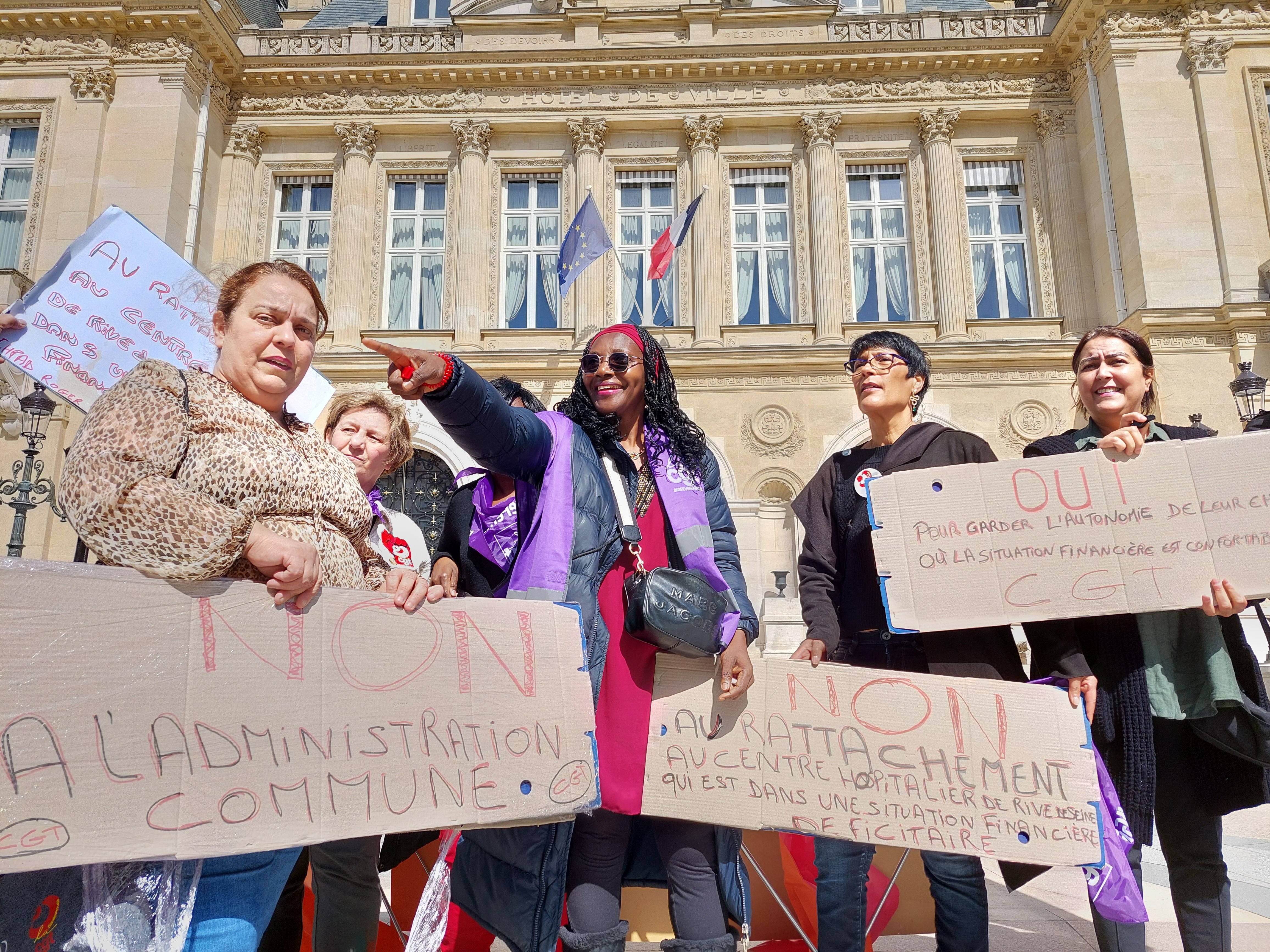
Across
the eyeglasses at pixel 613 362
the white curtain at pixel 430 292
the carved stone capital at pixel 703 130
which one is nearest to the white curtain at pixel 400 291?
the white curtain at pixel 430 292

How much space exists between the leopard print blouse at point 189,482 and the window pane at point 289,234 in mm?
15976

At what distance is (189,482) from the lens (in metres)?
1.62

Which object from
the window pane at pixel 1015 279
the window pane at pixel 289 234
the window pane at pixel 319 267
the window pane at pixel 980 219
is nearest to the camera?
the window pane at pixel 1015 279

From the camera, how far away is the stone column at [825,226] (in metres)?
14.9

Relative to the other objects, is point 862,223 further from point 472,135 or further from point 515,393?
point 515,393

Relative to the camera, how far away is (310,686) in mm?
1723

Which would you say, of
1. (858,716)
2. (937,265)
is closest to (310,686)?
(858,716)

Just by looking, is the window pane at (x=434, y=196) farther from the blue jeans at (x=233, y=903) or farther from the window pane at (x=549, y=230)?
the blue jeans at (x=233, y=903)

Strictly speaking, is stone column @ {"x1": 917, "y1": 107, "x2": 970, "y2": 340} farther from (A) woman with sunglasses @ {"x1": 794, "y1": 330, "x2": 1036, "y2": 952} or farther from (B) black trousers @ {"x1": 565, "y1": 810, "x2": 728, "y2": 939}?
(B) black trousers @ {"x1": 565, "y1": 810, "x2": 728, "y2": 939}

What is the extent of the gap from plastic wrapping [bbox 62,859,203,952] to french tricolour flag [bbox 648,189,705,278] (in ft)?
40.9

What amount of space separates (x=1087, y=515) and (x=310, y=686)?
86.7 inches

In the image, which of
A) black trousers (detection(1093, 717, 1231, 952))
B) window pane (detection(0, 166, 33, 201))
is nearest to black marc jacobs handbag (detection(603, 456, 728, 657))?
black trousers (detection(1093, 717, 1231, 952))

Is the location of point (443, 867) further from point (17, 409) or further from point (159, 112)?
point (159, 112)

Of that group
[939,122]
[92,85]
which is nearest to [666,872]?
[939,122]
